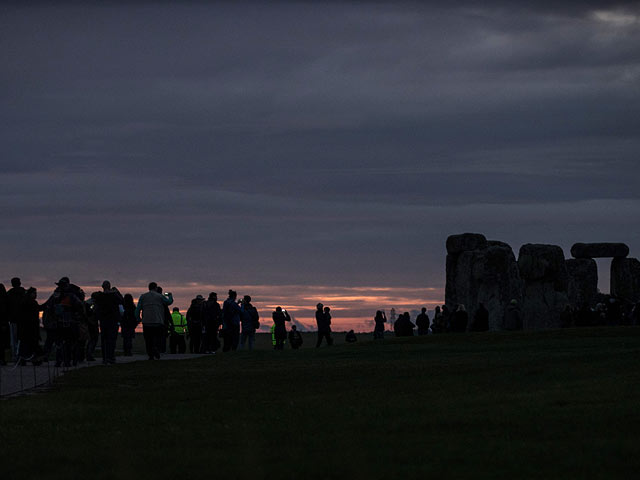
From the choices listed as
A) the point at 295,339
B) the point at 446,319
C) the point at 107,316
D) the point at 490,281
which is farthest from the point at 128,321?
the point at 490,281

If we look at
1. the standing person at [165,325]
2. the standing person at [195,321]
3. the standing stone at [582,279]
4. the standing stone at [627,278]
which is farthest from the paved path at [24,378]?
the standing stone at [627,278]

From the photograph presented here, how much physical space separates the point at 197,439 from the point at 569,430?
3264mm

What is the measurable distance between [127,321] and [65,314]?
7514 mm

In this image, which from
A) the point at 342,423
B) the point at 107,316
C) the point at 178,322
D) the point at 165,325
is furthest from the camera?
the point at 178,322

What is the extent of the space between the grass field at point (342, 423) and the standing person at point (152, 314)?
6557 millimetres

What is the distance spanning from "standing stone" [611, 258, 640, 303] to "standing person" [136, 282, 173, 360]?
3650 centimetres

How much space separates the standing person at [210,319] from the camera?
3500cm

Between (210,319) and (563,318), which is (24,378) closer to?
(210,319)

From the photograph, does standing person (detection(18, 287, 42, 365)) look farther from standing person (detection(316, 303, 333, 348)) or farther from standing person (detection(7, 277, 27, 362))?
standing person (detection(316, 303, 333, 348))

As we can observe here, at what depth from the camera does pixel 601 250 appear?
2416 inches

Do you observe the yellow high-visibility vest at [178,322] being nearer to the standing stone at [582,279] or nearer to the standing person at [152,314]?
the standing person at [152,314]

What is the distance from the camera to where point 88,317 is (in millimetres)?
27922

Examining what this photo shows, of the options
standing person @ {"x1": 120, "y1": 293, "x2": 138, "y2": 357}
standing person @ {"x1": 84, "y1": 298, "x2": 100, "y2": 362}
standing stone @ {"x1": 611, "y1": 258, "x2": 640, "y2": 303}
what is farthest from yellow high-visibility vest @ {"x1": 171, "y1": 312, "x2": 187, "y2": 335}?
standing stone @ {"x1": 611, "y1": 258, "x2": 640, "y2": 303}

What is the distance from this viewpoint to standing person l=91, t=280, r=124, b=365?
87.4ft
